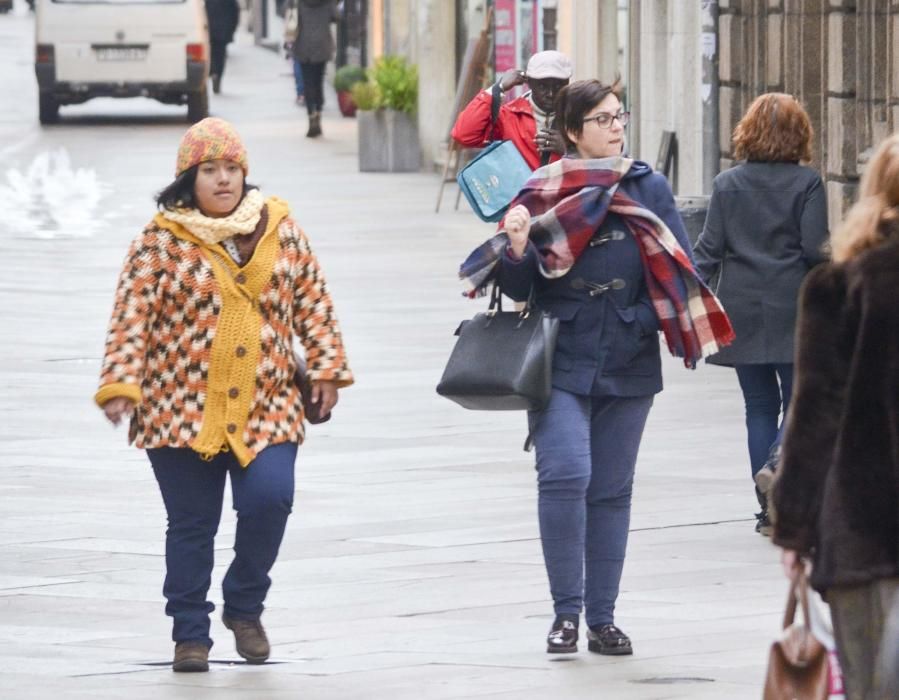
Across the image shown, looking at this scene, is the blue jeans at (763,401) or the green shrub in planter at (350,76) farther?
the green shrub in planter at (350,76)

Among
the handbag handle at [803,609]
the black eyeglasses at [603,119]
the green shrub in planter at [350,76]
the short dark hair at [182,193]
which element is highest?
the black eyeglasses at [603,119]

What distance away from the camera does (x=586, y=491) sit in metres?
6.25

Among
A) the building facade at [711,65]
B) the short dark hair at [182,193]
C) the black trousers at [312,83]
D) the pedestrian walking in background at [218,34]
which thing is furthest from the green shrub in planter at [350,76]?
the short dark hair at [182,193]

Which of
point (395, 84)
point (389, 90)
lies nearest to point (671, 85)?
point (389, 90)

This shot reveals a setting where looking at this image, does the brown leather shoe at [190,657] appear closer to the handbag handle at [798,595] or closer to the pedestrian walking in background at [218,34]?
the handbag handle at [798,595]

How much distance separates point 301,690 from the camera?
591 cm

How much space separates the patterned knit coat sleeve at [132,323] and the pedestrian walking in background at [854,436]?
2.28m

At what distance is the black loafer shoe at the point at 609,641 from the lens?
20.4ft

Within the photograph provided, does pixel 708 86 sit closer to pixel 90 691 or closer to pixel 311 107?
pixel 90 691

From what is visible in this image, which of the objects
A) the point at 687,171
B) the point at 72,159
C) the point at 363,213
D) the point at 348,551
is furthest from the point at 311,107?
the point at 348,551

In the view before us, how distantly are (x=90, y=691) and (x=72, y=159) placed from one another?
20243 millimetres

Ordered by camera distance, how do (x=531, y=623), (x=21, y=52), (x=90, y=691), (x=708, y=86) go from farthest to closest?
(x=21, y=52) < (x=708, y=86) < (x=531, y=623) < (x=90, y=691)

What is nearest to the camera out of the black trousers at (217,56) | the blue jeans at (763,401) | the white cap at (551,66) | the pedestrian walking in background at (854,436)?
the pedestrian walking in background at (854,436)

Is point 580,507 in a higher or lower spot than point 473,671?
higher
